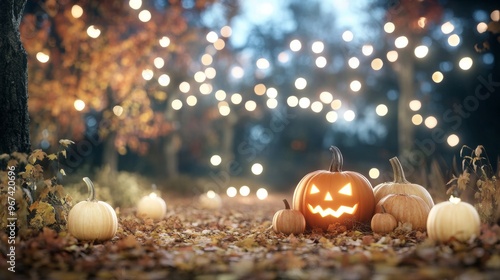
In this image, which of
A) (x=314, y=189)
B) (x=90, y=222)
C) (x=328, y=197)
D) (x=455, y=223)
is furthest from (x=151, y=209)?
(x=455, y=223)

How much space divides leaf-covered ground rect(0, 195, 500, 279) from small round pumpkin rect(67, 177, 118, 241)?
9 centimetres

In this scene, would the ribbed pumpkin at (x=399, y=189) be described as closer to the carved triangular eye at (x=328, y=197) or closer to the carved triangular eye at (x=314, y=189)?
the carved triangular eye at (x=328, y=197)

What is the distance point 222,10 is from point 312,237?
1225 centimetres

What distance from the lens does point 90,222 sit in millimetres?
5426

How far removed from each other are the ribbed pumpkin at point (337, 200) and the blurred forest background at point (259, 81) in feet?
6.58

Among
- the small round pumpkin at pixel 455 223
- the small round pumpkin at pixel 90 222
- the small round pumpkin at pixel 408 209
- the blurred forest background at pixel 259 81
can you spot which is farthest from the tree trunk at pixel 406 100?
the small round pumpkin at pixel 90 222

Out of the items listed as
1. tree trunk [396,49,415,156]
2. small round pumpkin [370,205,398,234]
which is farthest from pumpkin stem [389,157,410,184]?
tree trunk [396,49,415,156]

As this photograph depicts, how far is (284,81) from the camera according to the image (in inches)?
960

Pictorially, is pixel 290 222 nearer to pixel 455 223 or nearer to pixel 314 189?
pixel 314 189

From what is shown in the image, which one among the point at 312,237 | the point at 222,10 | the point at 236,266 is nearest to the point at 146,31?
the point at 222,10

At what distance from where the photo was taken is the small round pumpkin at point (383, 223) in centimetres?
584

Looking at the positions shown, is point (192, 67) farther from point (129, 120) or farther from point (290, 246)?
point (290, 246)

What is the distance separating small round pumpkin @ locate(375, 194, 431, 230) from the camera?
19.4 ft

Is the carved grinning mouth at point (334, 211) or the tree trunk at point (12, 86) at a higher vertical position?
the tree trunk at point (12, 86)
